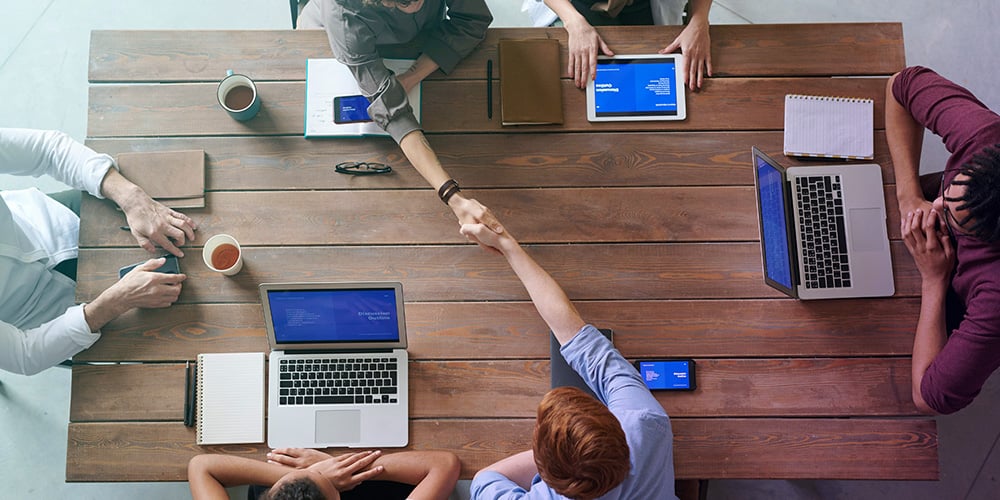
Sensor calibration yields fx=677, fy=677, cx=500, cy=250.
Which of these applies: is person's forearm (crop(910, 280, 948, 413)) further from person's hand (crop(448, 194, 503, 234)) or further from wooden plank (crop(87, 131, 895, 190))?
person's hand (crop(448, 194, 503, 234))

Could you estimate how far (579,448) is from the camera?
1305mm

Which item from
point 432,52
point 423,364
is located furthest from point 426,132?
point 423,364

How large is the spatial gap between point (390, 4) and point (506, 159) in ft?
1.79

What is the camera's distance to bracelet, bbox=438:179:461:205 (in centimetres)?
183

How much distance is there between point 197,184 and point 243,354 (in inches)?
19.9

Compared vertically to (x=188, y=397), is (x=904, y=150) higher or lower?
higher

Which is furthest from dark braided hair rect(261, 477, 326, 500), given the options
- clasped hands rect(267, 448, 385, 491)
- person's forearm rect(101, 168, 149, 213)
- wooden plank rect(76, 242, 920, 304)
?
person's forearm rect(101, 168, 149, 213)

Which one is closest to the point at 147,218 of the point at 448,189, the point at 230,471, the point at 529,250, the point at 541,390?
the point at 230,471

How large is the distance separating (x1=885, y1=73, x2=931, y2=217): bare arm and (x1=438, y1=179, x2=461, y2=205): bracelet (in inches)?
48.8

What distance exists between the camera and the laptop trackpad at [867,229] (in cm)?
188

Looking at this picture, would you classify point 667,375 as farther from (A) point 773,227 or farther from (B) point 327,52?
(B) point 327,52

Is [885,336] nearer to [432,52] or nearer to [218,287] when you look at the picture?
[432,52]

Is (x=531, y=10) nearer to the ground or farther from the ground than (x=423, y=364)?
farther from the ground

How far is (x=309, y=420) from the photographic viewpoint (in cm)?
180
